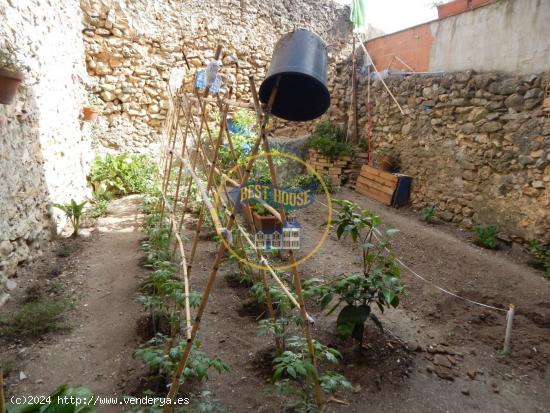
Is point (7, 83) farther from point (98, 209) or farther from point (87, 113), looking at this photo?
point (87, 113)

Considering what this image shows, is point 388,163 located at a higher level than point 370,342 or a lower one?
higher

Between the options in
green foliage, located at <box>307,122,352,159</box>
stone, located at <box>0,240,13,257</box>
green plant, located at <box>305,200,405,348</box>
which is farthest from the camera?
green foliage, located at <box>307,122,352,159</box>

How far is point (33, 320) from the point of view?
7.98ft

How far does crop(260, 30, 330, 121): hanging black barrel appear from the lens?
1.41 metres

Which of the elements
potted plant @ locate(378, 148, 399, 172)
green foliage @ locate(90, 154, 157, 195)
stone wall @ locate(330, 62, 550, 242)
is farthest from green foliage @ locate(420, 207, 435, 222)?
green foliage @ locate(90, 154, 157, 195)

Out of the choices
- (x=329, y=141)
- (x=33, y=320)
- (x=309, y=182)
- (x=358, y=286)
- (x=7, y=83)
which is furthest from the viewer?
(x=329, y=141)

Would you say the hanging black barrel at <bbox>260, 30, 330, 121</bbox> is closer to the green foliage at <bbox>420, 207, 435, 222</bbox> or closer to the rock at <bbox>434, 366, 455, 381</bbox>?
the rock at <bbox>434, 366, 455, 381</bbox>

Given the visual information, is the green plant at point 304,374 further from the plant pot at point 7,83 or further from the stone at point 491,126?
the stone at point 491,126

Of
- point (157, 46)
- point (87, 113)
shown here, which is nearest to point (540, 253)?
point (87, 113)

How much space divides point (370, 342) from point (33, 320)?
7.53 feet

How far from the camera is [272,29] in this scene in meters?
8.27

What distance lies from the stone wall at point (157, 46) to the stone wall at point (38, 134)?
897 millimetres

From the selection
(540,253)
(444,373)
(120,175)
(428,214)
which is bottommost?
(444,373)

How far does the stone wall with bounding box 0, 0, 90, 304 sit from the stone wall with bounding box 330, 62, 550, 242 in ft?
16.4
